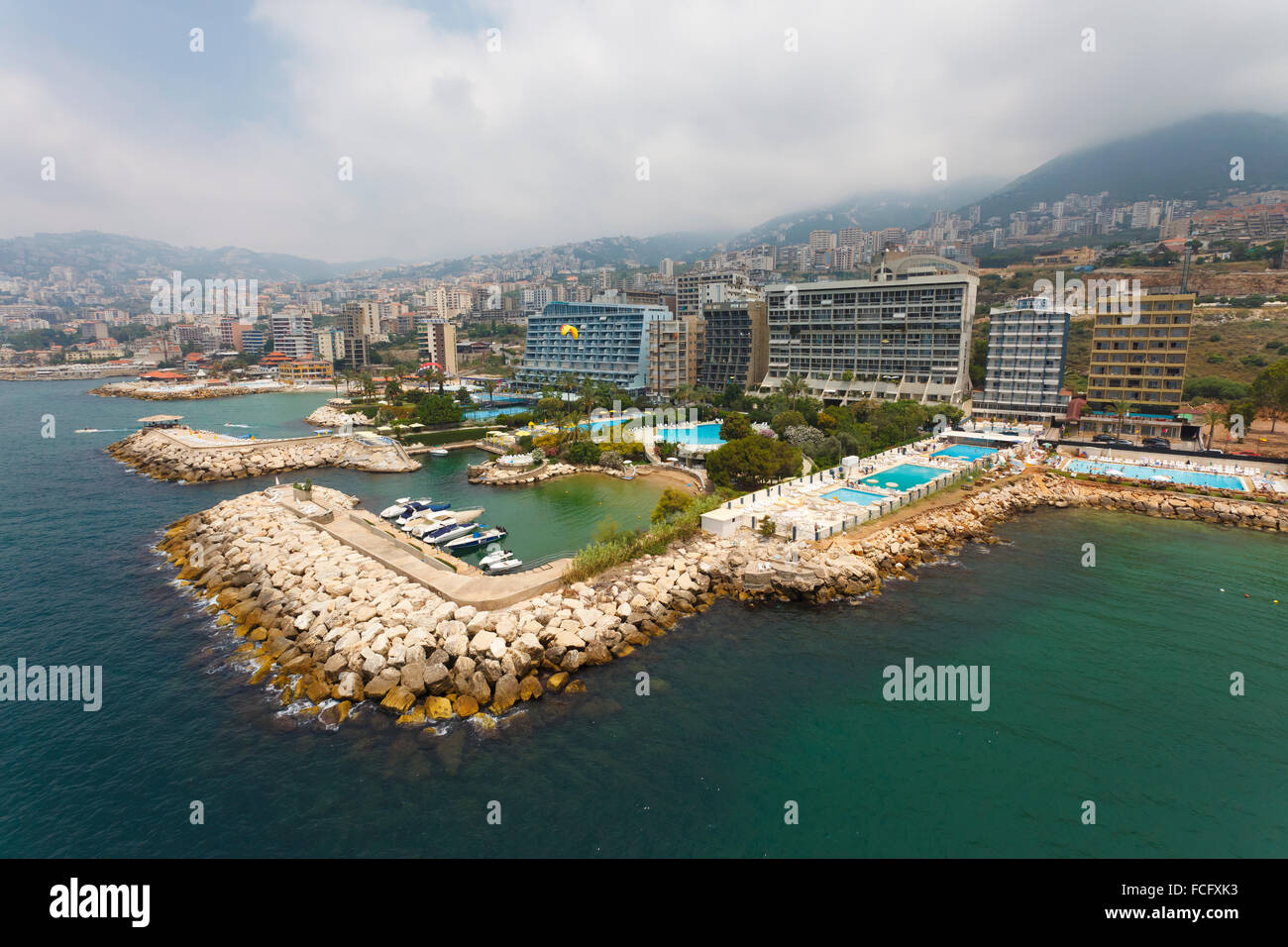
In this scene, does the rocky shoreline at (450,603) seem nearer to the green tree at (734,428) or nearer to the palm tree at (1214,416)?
the palm tree at (1214,416)

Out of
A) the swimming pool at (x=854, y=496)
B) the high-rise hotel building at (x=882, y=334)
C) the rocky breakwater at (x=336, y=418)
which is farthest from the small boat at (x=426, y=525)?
the high-rise hotel building at (x=882, y=334)

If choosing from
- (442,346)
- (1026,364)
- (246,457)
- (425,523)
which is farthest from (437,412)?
(442,346)

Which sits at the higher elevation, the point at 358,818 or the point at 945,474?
the point at 945,474

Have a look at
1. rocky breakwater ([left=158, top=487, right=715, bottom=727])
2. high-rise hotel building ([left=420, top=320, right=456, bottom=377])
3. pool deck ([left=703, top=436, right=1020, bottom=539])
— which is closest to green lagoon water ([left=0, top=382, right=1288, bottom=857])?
rocky breakwater ([left=158, top=487, right=715, bottom=727])

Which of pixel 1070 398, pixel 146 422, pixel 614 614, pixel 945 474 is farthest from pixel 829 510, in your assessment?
pixel 146 422

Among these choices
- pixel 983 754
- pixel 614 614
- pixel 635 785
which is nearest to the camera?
pixel 635 785

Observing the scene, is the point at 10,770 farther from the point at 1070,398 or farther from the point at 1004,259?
the point at 1004,259

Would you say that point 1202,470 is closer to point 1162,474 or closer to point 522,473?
point 1162,474
